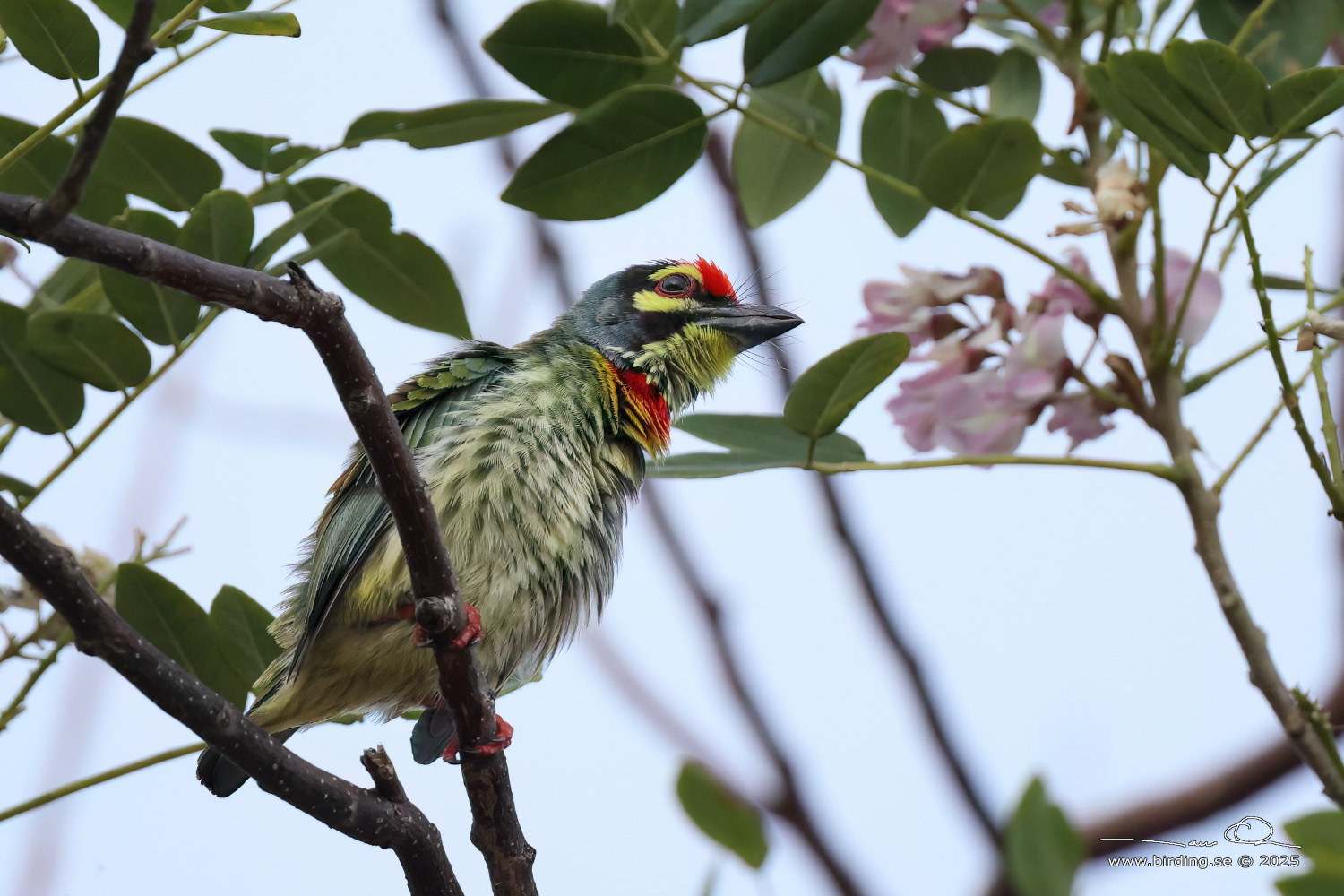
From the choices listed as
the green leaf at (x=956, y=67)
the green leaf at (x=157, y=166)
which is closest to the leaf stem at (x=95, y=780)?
the green leaf at (x=157, y=166)

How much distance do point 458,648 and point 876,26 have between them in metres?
1.35

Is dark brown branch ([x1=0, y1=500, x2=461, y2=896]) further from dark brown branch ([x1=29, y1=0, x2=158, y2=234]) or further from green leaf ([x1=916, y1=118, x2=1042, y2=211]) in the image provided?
green leaf ([x1=916, y1=118, x2=1042, y2=211])

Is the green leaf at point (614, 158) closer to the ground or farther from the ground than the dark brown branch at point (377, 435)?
farther from the ground

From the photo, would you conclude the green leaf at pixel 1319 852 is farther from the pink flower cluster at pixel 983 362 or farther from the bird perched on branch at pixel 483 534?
the bird perched on branch at pixel 483 534

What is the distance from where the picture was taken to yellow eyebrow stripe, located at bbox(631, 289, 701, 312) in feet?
10.0

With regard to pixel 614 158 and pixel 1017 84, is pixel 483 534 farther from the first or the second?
pixel 1017 84

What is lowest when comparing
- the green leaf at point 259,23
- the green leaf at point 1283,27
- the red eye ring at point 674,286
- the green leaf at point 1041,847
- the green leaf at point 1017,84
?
the green leaf at point 1041,847

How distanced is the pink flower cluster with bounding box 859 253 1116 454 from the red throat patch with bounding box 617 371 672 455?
562mm

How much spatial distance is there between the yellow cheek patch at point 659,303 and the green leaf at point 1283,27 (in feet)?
4.18

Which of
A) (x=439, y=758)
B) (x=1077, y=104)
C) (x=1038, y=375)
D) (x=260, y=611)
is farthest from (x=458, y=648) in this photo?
(x=1077, y=104)

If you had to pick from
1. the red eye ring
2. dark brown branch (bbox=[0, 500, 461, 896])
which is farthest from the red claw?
the red eye ring

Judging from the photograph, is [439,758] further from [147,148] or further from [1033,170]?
[1033,170]

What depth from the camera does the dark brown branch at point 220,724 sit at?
1.46m

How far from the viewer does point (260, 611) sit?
221 centimetres
